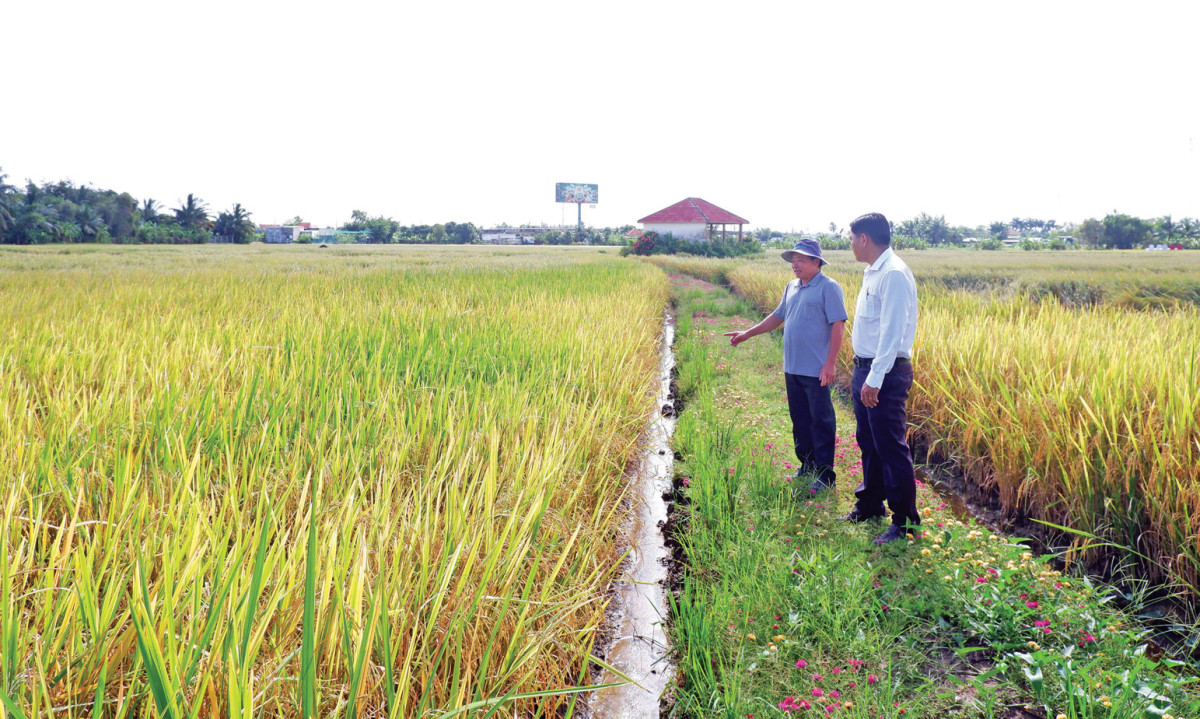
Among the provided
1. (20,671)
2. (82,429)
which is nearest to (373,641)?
(20,671)

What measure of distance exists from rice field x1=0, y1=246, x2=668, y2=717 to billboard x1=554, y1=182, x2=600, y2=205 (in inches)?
2817

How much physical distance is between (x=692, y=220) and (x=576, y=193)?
110ft

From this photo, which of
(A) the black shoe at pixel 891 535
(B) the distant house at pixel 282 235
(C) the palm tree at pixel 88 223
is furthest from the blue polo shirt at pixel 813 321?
(B) the distant house at pixel 282 235

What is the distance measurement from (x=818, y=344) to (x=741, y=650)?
2.09 metres

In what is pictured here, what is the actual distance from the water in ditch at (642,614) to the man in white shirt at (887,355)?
44.6 inches

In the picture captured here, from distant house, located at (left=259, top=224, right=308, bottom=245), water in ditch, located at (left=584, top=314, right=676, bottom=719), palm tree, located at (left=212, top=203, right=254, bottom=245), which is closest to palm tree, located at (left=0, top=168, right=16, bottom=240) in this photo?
palm tree, located at (left=212, top=203, right=254, bottom=245)

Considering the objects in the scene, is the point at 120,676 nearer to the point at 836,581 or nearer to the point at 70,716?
the point at 70,716

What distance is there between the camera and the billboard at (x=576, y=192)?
2926 inches

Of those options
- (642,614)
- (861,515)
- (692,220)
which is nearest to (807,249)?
(861,515)

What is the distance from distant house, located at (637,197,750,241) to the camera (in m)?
44.0

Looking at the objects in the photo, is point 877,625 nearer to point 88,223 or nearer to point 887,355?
point 887,355

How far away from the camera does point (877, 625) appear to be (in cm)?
218

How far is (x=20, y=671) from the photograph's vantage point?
41.8 inches

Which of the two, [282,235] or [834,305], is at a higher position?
[282,235]
